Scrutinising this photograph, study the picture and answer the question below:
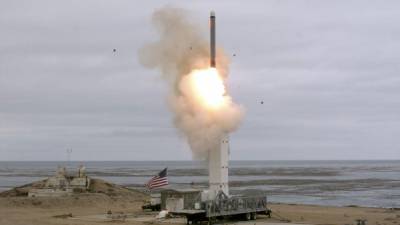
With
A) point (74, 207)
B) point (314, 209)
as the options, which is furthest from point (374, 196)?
point (74, 207)

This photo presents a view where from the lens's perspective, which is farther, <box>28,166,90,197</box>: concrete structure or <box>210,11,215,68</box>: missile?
<box>28,166,90,197</box>: concrete structure

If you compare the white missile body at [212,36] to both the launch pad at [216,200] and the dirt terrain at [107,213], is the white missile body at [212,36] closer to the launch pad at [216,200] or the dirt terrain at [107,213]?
the launch pad at [216,200]

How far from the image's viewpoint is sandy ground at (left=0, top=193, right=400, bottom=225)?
39.1m

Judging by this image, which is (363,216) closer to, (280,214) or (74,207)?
(280,214)

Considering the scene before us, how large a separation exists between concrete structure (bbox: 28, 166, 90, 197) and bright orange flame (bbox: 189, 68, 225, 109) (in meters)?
20.8

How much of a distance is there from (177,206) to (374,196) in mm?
39020

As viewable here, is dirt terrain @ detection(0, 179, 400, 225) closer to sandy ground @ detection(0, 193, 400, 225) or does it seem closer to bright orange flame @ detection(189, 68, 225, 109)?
sandy ground @ detection(0, 193, 400, 225)

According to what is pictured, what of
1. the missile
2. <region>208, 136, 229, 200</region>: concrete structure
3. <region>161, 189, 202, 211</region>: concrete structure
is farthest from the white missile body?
<region>161, 189, 202, 211</region>: concrete structure

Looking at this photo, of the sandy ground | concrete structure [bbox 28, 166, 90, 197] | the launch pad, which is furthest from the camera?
concrete structure [bbox 28, 166, 90, 197]

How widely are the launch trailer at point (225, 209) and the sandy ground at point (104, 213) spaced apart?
25.1 inches

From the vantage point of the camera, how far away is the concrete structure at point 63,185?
5608 cm

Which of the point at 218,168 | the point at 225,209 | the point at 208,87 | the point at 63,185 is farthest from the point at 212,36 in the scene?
the point at 63,185

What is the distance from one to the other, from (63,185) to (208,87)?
80.6ft

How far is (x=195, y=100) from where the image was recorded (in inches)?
1591
